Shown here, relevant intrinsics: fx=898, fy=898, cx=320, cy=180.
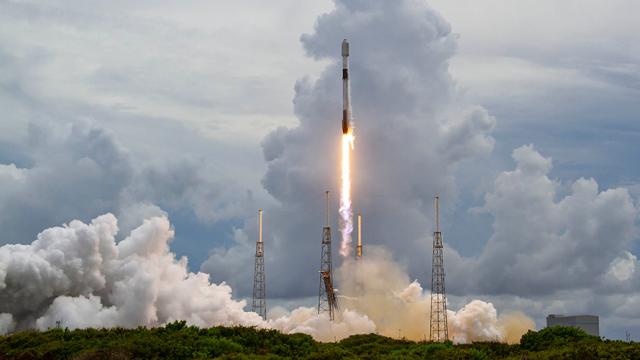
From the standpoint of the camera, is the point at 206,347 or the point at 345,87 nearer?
the point at 206,347

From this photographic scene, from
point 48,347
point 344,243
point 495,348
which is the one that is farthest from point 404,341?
point 48,347

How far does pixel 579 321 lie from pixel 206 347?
5187 inches

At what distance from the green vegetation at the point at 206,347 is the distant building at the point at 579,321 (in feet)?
333

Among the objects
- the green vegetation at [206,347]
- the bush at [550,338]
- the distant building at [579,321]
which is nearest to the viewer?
the green vegetation at [206,347]

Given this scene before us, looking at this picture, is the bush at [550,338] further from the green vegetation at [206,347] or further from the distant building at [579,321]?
the distant building at [579,321]

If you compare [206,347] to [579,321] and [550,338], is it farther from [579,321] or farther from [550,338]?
[579,321]

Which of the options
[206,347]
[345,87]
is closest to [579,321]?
[345,87]

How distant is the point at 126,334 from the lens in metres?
78.1

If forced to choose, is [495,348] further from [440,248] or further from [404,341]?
[440,248]

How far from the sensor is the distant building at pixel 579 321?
603 ft

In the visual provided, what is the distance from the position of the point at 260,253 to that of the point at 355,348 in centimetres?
4179

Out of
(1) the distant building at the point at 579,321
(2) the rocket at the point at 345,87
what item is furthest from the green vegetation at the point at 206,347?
(1) the distant building at the point at 579,321

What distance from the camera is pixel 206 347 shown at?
69.8m

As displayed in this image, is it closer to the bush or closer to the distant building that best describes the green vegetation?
the bush
